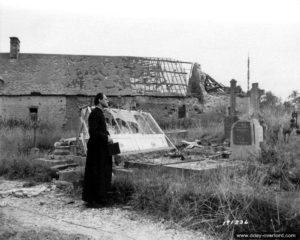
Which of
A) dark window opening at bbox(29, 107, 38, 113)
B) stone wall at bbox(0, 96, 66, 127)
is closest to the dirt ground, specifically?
stone wall at bbox(0, 96, 66, 127)

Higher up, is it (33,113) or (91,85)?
(91,85)

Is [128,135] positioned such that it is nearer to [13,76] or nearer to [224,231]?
[224,231]

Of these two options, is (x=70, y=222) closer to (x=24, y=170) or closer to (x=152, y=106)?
(x=24, y=170)

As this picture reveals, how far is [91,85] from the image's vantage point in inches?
1004

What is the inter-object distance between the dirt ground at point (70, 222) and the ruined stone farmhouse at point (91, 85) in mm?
17465

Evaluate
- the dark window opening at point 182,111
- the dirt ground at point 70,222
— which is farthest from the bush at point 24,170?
the dark window opening at point 182,111

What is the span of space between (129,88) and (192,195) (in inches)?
825

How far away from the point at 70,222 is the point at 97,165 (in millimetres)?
1265

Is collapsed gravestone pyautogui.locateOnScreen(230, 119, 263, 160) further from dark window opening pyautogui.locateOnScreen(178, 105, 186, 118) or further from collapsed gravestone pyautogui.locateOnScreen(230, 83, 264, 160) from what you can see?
dark window opening pyautogui.locateOnScreen(178, 105, 186, 118)

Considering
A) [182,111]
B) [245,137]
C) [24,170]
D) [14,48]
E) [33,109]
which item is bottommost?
[24,170]

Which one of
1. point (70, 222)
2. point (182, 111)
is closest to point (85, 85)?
point (182, 111)

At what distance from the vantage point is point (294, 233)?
393cm

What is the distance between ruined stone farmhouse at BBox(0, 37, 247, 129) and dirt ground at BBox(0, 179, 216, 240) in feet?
57.3

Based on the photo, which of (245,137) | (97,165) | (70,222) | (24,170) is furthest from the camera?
(245,137)
